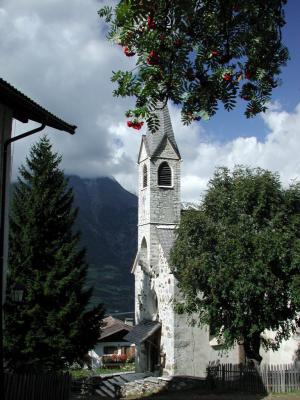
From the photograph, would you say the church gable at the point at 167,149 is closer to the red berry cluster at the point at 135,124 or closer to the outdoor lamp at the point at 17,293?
the outdoor lamp at the point at 17,293

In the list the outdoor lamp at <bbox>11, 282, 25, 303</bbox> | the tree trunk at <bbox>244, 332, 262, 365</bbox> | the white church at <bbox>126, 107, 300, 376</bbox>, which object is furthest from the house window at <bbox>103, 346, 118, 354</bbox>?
the outdoor lamp at <bbox>11, 282, 25, 303</bbox>

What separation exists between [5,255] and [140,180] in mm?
25967

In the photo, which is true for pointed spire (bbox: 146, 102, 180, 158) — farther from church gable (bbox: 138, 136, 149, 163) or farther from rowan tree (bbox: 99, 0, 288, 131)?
rowan tree (bbox: 99, 0, 288, 131)

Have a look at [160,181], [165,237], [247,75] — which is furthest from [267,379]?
[247,75]

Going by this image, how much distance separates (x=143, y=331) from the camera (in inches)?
1292

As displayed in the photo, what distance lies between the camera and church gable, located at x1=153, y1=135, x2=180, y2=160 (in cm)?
3534

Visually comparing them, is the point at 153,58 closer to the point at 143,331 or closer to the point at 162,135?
the point at 143,331

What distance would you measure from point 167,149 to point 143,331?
1308 centimetres

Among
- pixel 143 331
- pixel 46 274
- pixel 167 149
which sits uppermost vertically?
pixel 167 149

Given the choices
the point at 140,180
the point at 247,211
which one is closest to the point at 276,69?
the point at 247,211

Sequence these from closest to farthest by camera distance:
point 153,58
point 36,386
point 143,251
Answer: point 153,58 → point 36,386 → point 143,251

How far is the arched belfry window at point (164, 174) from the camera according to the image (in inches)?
1379

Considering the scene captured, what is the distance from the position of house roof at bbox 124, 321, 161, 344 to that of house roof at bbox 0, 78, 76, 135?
22583mm

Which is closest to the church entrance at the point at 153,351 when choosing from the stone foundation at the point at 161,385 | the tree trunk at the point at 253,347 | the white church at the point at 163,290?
the white church at the point at 163,290
